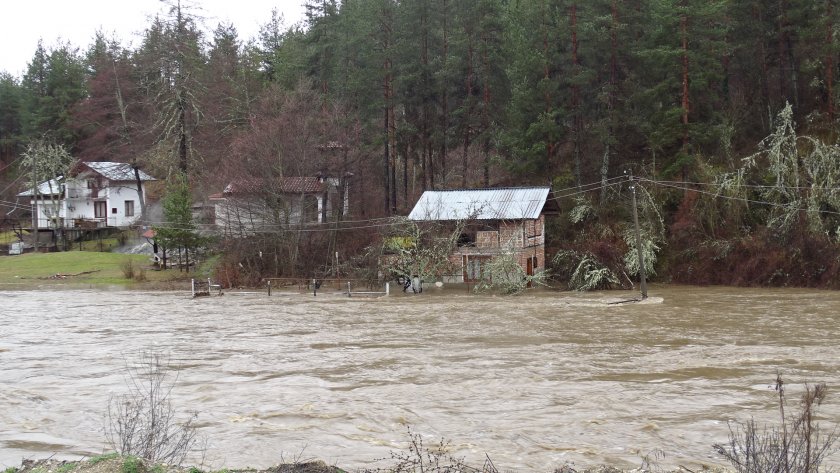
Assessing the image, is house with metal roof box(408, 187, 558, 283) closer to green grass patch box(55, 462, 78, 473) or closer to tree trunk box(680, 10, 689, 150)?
tree trunk box(680, 10, 689, 150)

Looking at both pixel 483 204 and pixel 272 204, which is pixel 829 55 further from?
pixel 272 204

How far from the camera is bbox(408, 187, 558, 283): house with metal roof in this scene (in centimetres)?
4091

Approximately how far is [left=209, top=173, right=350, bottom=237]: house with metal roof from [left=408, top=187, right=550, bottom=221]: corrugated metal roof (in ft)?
29.8

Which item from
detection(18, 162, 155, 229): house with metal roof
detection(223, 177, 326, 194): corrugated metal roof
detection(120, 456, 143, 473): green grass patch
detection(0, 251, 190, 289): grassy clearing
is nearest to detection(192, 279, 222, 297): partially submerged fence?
detection(0, 251, 190, 289): grassy clearing

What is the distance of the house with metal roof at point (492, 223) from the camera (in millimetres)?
40906

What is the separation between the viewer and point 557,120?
1857 inches

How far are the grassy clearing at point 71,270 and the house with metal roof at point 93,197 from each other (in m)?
8.60

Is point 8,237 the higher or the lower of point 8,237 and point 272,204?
the lower

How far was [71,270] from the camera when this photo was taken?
5003 centimetres

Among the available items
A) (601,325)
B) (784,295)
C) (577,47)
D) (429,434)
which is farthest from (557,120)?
(429,434)

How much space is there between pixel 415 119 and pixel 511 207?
1459 centimetres

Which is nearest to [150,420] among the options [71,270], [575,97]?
[575,97]

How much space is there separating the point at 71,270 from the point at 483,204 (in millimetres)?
28689

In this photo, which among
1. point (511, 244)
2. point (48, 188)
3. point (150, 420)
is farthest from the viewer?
point (48, 188)
